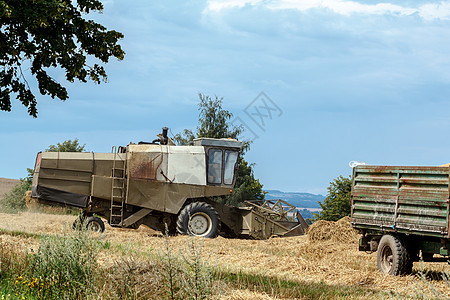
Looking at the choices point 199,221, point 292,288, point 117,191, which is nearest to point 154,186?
point 117,191

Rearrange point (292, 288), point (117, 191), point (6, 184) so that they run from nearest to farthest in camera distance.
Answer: point (292, 288) < point (117, 191) < point (6, 184)

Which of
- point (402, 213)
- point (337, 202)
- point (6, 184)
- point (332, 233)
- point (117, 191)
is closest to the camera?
point (402, 213)

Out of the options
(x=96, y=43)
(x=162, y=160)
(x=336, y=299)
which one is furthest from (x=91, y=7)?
(x=336, y=299)

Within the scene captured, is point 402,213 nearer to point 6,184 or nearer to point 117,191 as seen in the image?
point 117,191

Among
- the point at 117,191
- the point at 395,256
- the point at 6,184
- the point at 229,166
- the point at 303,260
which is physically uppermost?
the point at 229,166

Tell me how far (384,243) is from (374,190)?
45.0 inches

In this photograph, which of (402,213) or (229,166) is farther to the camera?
(229,166)

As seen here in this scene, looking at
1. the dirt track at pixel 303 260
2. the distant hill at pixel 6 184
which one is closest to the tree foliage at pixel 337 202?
the dirt track at pixel 303 260

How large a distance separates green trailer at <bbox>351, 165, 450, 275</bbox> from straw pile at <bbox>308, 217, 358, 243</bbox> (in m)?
3.16

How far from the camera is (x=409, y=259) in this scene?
34.7ft

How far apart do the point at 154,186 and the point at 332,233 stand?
5761 mm

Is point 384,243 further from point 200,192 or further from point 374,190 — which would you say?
point 200,192

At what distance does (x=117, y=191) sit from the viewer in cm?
1638

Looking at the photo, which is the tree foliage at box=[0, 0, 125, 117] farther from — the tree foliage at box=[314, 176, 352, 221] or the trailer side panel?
the tree foliage at box=[314, 176, 352, 221]
